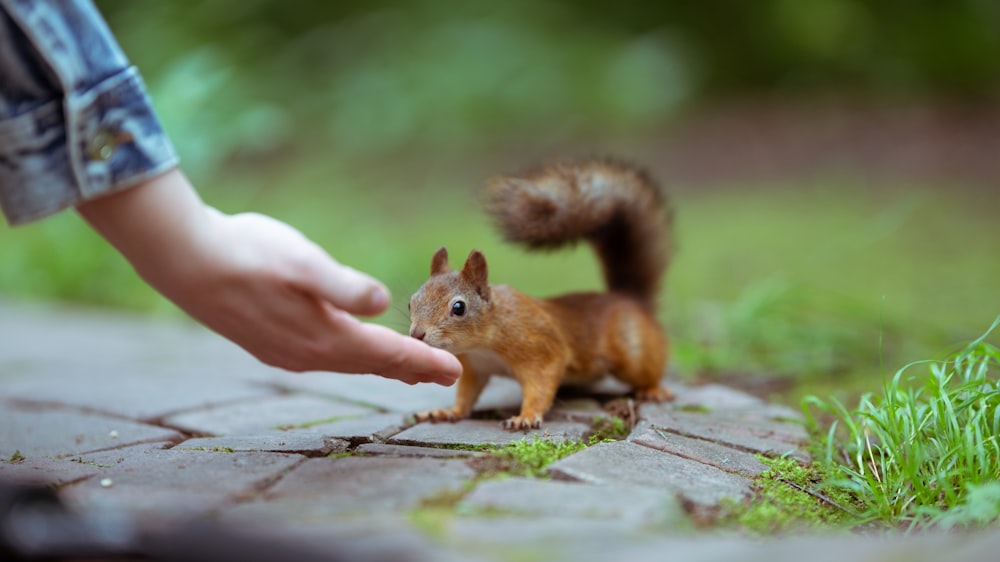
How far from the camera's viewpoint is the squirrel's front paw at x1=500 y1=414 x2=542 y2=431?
7.40ft

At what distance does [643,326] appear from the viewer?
2834mm

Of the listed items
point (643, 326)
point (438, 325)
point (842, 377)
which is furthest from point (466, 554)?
point (842, 377)

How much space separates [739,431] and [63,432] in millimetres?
1702

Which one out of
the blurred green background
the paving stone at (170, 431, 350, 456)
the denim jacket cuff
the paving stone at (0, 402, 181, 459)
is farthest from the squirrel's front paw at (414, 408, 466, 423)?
the blurred green background

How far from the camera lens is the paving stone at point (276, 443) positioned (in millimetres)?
2030

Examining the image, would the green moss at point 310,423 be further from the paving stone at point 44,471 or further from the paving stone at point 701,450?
the paving stone at point 701,450

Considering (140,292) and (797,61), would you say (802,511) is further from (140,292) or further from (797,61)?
(797,61)

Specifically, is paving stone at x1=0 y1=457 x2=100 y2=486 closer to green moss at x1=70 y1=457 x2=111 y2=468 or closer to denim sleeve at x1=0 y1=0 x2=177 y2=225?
green moss at x1=70 y1=457 x2=111 y2=468

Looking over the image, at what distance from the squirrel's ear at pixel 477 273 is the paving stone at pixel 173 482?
27.3 inches

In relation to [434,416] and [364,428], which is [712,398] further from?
[364,428]

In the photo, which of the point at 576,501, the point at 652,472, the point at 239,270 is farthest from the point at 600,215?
the point at 239,270

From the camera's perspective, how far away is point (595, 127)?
9109 mm

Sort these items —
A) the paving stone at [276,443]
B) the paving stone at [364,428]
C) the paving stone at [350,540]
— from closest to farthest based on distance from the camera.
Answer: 1. the paving stone at [350,540]
2. the paving stone at [276,443]
3. the paving stone at [364,428]

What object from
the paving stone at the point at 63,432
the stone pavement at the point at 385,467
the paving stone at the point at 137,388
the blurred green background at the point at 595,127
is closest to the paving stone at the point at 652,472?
the stone pavement at the point at 385,467
